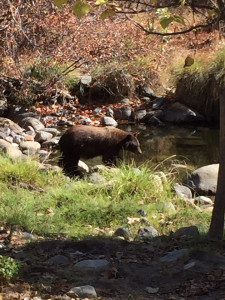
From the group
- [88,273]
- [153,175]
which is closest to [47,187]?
[153,175]

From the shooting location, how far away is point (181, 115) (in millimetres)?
17359

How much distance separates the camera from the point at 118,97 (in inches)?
736

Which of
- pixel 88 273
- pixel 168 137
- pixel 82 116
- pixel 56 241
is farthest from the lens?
pixel 82 116

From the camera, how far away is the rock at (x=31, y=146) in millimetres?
13109

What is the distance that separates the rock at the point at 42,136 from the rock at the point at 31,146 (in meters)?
0.62

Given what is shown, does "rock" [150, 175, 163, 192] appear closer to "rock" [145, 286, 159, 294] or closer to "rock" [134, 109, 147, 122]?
"rock" [145, 286, 159, 294]

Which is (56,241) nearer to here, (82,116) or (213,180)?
(213,180)

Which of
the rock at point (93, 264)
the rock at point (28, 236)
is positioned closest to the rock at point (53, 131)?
the rock at point (28, 236)

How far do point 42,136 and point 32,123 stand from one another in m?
1.21

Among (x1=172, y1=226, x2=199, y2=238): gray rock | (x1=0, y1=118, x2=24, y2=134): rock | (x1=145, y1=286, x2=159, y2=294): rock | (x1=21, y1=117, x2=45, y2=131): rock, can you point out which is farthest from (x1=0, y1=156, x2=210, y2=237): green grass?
(x1=21, y1=117, x2=45, y2=131): rock

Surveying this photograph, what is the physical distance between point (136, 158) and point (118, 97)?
6157 mm

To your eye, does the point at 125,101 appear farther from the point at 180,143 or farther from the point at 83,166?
the point at 83,166

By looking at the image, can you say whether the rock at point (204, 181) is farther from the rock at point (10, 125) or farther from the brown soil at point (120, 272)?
the rock at point (10, 125)

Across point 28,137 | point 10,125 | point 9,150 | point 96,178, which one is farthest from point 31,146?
point 96,178
